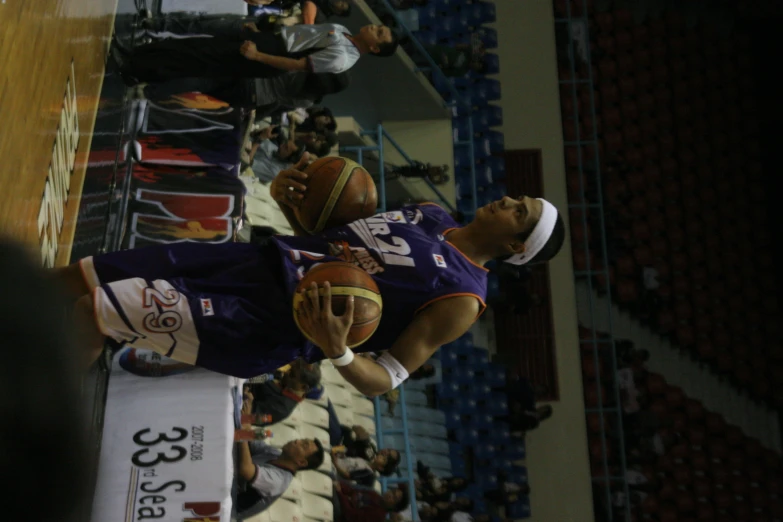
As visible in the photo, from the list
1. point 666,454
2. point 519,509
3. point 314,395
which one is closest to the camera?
point 314,395

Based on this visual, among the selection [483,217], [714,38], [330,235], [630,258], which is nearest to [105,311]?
[330,235]

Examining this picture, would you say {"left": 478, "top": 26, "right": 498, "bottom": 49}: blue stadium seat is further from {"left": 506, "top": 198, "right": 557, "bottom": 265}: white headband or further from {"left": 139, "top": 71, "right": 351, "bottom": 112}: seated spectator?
{"left": 506, "top": 198, "right": 557, "bottom": 265}: white headband

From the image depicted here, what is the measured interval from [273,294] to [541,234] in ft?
3.80

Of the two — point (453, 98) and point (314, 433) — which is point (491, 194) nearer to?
point (453, 98)

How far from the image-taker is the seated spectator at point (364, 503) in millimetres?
6074

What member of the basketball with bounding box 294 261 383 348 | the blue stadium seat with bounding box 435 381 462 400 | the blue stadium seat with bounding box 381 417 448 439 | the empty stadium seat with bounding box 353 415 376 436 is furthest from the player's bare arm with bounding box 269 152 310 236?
the blue stadium seat with bounding box 435 381 462 400

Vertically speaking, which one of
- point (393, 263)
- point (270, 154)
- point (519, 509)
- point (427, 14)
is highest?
point (427, 14)

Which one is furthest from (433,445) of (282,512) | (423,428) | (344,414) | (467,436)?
(282,512)

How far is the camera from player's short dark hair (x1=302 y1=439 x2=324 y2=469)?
217 inches

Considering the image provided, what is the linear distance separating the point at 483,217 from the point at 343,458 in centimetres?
354

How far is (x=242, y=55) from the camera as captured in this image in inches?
208

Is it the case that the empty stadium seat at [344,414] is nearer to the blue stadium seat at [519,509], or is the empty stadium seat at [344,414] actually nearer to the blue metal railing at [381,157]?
the blue metal railing at [381,157]

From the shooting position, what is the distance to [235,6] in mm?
5914

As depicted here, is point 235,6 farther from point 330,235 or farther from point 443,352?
point 443,352
